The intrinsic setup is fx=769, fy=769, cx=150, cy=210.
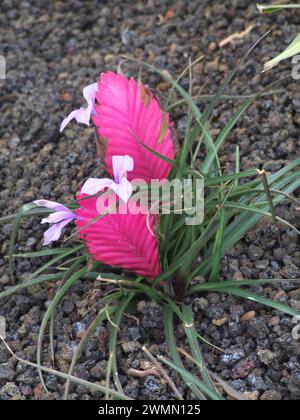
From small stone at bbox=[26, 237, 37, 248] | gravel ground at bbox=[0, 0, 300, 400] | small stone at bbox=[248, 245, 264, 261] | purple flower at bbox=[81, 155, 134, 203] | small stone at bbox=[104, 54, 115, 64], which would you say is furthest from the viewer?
small stone at bbox=[104, 54, 115, 64]

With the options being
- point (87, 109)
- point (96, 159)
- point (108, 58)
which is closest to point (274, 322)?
point (87, 109)

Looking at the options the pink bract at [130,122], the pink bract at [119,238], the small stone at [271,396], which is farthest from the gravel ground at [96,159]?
the pink bract at [130,122]

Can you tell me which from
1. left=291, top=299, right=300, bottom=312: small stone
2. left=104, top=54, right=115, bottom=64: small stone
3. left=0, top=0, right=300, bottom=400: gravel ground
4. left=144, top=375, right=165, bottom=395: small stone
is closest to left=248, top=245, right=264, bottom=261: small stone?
left=0, top=0, right=300, bottom=400: gravel ground

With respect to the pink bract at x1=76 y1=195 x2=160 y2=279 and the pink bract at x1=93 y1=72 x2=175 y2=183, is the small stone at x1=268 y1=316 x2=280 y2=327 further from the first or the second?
the pink bract at x1=93 y1=72 x2=175 y2=183

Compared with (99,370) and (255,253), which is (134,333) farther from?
(255,253)

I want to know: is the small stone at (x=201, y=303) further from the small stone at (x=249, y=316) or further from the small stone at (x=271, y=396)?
the small stone at (x=271, y=396)
